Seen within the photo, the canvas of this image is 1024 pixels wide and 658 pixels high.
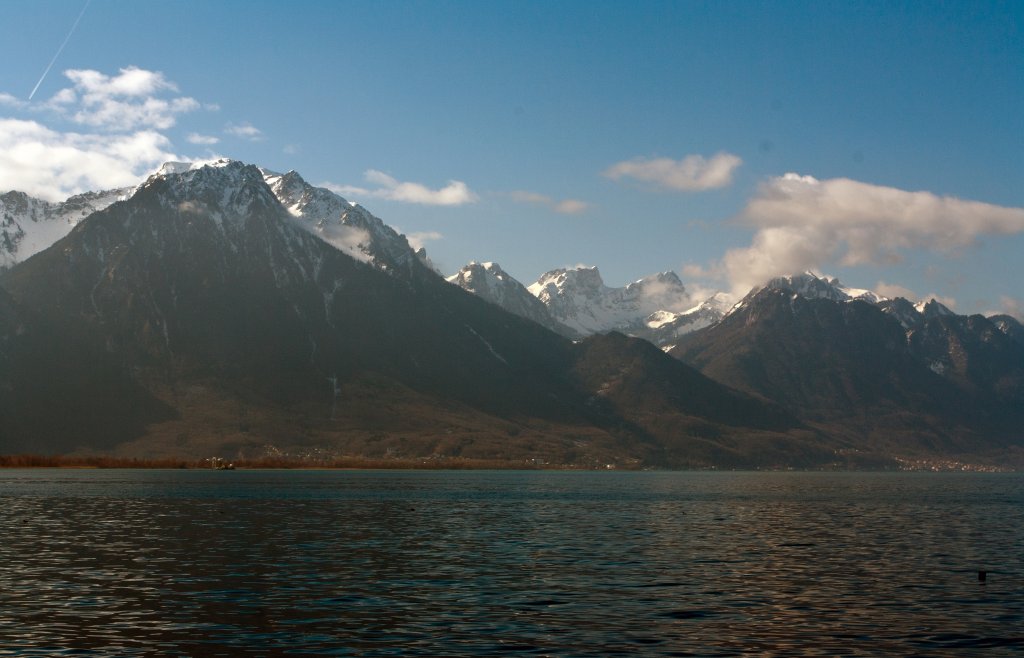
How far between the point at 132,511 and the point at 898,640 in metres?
130

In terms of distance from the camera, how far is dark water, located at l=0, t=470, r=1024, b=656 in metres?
52.7

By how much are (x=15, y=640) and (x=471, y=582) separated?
103 ft

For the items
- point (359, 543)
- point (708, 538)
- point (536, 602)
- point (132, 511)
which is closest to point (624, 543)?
point (708, 538)

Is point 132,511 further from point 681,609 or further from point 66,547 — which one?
point 681,609

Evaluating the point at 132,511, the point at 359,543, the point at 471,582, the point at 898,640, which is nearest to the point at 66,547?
the point at 359,543

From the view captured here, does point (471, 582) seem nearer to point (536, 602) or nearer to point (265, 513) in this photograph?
point (536, 602)

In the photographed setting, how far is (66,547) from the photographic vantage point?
325ft

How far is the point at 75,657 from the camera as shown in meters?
47.8

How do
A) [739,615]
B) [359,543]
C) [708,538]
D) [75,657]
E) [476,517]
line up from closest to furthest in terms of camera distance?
[75,657]
[739,615]
[359,543]
[708,538]
[476,517]

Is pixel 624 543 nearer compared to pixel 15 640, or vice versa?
pixel 15 640

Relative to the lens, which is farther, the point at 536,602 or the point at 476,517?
the point at 476,517

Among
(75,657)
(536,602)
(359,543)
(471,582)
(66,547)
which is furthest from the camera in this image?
(359,543)

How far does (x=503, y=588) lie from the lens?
236 ft

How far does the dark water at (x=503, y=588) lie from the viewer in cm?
5269
